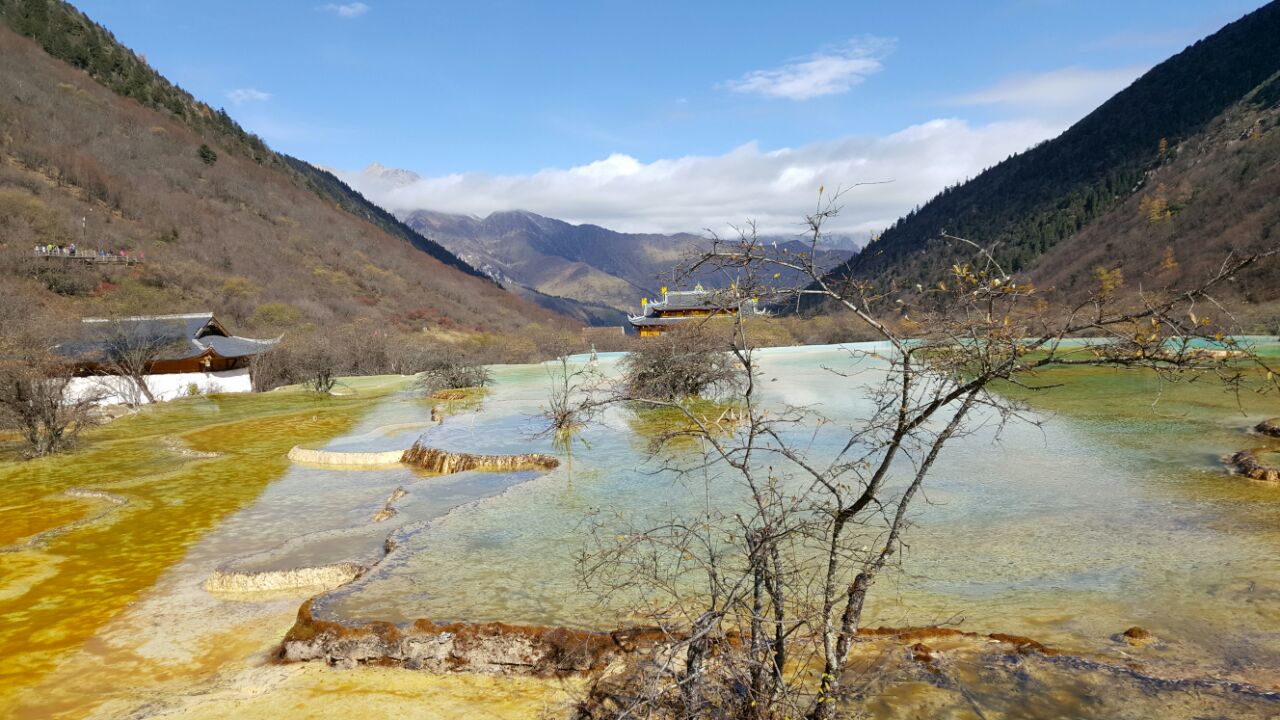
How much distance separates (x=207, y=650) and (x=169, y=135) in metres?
94.5

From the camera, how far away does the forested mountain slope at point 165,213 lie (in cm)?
5028

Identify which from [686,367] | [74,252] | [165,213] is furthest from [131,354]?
[165,213]

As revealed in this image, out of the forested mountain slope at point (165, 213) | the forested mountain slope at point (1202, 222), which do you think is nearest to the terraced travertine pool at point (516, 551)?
the forested mountain slope at point (165, 213)

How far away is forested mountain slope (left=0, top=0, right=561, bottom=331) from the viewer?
5028cm

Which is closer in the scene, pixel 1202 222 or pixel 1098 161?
pixel 1202 222

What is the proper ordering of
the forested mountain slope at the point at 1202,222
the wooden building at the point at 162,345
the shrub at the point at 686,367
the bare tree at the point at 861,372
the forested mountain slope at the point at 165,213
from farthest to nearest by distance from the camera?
the forested mountain slope at the point at 1202,222
the forested mountain slope at the point at 165,213
the wooden building at the point at 162,345
the shrub at the point at 686,367
the bare tree at the point at 861,372

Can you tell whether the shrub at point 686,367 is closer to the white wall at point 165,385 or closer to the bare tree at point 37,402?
the bare tree at point 37,402

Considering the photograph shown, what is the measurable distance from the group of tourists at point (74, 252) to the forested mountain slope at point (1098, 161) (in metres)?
77.2

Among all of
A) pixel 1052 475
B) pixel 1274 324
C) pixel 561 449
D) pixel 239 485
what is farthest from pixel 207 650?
pixel 1274 324

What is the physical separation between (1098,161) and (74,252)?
118m

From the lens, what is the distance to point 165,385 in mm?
29906

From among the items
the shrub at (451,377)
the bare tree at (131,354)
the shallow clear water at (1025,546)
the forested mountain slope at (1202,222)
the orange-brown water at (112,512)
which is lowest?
the shallow clear water at (1025,546)

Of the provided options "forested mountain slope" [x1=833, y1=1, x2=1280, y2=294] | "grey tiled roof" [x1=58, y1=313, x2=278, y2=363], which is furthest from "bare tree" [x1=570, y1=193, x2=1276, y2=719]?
"forested mountain slope" [x1=833, y1=1, x2=1280, y2=294]

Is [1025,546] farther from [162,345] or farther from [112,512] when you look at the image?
[162,345]
